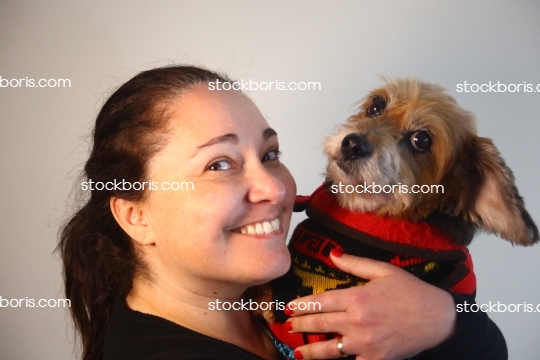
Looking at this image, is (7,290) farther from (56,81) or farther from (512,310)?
(512,310)

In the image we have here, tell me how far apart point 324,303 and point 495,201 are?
0.71 m

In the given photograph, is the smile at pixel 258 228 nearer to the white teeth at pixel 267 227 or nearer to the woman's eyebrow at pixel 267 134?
the white teeth at pixel 267 227

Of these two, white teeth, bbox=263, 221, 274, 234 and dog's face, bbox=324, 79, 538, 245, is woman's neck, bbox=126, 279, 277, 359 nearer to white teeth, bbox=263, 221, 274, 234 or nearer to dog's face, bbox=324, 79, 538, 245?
white teeth, bbox=263, 221, 274, 234

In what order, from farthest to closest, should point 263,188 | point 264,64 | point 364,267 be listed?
point 264,64 → point 364,267 → point 263,188

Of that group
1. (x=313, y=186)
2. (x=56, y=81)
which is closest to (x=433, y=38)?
(x=313, y=186)

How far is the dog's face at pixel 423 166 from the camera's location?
159cm

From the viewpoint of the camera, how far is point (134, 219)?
144 cm

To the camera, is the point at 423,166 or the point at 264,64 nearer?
the point at 423,166

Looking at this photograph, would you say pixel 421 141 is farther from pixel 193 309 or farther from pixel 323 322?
pixel 193 309

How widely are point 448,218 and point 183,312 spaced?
3.24ft

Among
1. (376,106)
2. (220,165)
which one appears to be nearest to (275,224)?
(220,165)

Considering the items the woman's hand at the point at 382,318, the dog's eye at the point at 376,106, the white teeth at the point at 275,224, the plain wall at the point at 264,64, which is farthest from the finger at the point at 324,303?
the plain wall at the point at 264,64

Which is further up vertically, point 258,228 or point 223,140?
point 223,140

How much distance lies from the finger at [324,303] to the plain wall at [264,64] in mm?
1089
